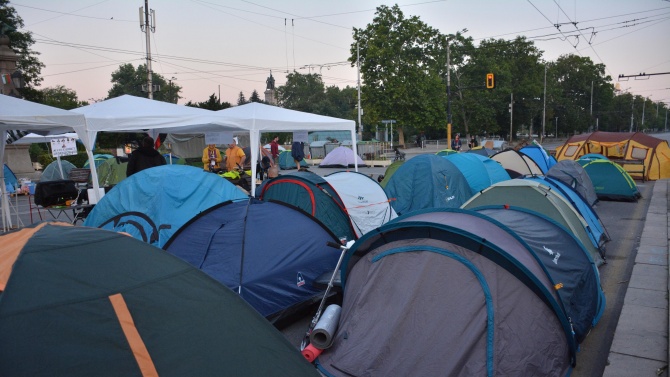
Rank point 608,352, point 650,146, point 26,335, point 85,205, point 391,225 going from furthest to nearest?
point 650,146 < point 85,205 < point 608,352 < point 391,225 < point 26,335

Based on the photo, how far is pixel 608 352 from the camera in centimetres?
438

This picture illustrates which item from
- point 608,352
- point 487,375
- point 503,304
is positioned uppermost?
point 503,304

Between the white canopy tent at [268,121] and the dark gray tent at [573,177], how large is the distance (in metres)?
5.69

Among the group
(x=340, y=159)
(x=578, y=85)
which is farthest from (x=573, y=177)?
(x=578, y=85)

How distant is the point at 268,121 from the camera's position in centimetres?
1038

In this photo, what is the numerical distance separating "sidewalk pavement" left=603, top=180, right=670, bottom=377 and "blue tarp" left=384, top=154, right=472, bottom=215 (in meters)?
3.55

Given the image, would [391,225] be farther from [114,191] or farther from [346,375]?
[114,191]

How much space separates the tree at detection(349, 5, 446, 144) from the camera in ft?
132

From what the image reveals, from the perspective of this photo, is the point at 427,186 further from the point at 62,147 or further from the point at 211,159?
the point at 62,147

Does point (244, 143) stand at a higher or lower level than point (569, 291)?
higher

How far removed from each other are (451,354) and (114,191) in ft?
17.0

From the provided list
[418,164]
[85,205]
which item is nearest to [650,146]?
[418,164]

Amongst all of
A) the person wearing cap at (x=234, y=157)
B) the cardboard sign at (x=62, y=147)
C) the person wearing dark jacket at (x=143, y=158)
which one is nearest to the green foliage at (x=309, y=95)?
the cardboard sign at (x=62, y=147)

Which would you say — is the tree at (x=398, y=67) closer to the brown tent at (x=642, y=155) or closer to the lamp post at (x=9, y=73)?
the brown tent at (x=642, y=155)
